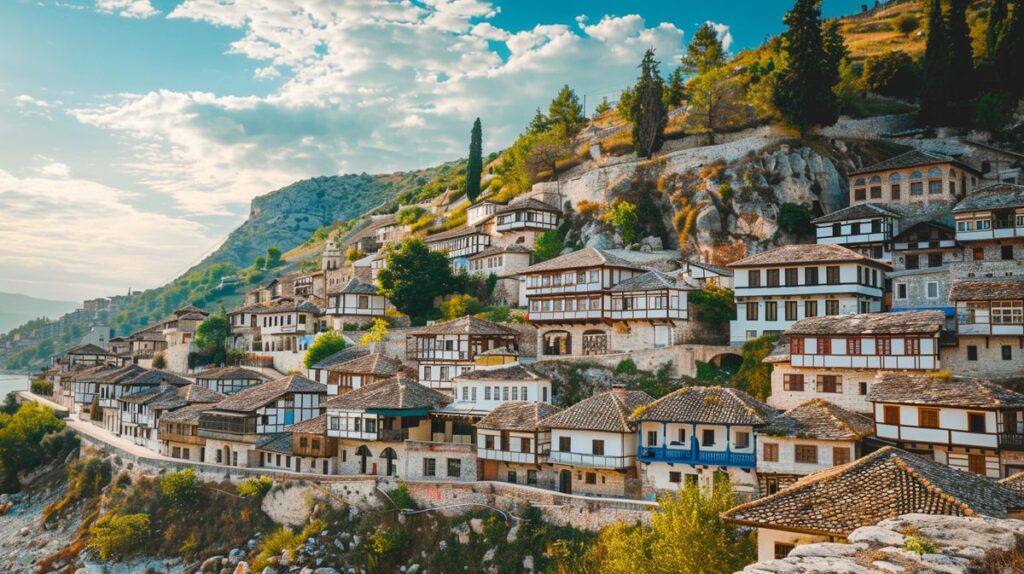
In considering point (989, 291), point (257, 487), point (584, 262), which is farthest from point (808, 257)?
point (257, 487)

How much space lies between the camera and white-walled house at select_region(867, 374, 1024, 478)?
3044 centimetres

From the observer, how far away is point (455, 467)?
144ft

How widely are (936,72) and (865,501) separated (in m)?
53.7

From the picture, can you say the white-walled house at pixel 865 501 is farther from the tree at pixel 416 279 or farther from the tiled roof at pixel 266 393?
the tree at pixel 416 279

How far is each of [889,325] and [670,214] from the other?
92.5ft

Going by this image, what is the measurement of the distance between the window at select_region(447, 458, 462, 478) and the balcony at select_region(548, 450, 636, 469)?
597cm

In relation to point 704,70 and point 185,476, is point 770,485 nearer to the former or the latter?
point 185,476

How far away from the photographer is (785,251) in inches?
1889

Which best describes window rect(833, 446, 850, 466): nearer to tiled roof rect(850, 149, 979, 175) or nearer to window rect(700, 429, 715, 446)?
window rect(700, 429, 715, 446)

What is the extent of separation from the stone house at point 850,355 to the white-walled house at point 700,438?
415 cm

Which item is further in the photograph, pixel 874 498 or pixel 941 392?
pixel 941 392

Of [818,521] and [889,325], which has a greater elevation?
[889,325]

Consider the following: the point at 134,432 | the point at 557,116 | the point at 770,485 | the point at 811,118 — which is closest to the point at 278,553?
the point at 770,485

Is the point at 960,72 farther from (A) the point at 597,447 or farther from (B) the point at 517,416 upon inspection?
(B) the point at 517,416
